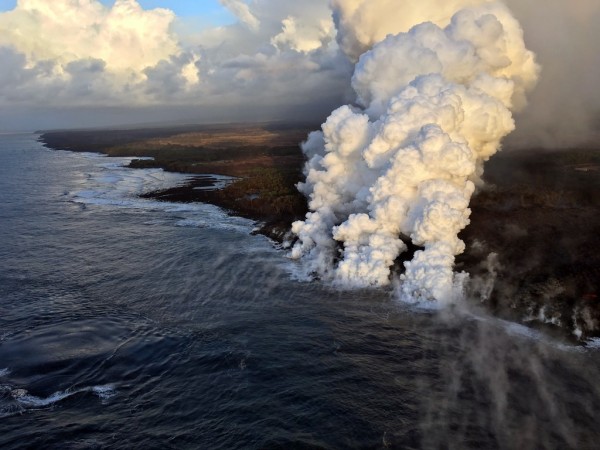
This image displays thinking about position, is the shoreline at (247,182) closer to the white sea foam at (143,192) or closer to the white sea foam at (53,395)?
the white sea foam at (143,192)

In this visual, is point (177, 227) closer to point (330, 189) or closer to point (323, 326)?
point (330, 189)

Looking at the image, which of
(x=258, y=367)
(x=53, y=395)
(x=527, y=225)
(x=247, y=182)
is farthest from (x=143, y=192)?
(x=258, y=367)

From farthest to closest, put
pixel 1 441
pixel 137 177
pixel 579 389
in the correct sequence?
1. pixel 137 177
2. pixel 579 389
3. pixel 1 441

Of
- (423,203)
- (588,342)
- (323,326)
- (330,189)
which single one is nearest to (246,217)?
(330,189)

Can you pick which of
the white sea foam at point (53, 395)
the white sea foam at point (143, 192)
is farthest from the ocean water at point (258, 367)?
the white sea foam at point (143, 192)

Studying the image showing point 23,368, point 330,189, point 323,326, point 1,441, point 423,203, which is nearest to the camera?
point 1,441

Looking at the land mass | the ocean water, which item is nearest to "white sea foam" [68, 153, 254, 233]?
the land mass

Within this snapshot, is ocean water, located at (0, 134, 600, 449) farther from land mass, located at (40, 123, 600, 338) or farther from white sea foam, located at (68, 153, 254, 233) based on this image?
white sea foam, located at (68, 153, 254, 233)

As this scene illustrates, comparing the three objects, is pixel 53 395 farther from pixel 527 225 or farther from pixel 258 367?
pixel 527 225
